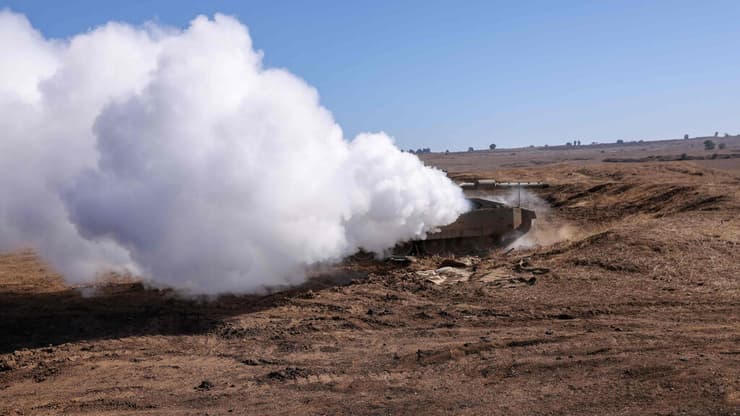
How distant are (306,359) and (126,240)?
17.2 feet

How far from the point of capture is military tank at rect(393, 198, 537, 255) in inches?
758

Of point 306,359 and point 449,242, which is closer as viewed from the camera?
point 306,359

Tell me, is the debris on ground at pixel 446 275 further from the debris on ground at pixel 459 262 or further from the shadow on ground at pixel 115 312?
the shadow on ground at pixel 115 312

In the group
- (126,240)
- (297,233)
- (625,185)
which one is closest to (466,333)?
(297,233)

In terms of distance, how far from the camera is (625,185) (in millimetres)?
32531

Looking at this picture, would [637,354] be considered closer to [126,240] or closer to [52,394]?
[52,394]

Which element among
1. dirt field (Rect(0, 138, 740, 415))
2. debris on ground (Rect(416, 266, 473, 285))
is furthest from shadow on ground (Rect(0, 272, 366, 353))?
debris on ground (Rect(416, 266, 473, 285))

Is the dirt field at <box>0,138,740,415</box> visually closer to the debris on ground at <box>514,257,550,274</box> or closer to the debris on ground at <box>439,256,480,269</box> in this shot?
the debris on ground at <box>514,257,550,274</box>

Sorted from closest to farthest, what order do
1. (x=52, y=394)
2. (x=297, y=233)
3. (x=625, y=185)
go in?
(x=52, y=394) < (x=297, y=233) < (x=625, y=185)

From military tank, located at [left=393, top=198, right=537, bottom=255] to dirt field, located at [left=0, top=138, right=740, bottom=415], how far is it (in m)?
1.46

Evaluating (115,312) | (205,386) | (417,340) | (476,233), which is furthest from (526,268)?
(115,312)

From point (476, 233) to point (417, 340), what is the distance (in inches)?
367

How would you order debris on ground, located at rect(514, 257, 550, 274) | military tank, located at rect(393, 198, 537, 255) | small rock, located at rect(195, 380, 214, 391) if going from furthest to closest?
military tank, located at rect(393, 198, 537, 255) < debris on ground, located at rect(514, 257, 550, 274) < small rock, located at rect(195, 380, 214, 391)

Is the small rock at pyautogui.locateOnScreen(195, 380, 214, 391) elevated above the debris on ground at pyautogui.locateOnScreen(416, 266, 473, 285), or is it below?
below
